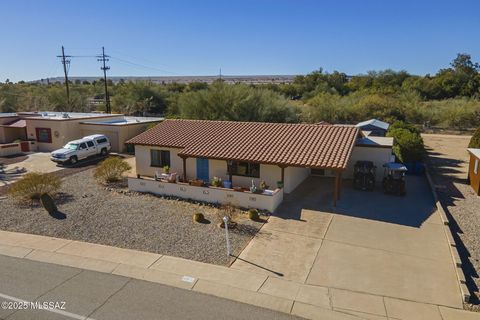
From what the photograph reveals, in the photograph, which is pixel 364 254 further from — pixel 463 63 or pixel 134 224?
pixel 463 63

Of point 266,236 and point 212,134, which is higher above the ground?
point 212,134

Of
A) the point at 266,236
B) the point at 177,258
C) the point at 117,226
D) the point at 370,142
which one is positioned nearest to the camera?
the point at 177,258

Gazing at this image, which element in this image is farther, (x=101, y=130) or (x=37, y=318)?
(x=101, y=130)

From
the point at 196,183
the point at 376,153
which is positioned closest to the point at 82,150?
the point at 196,183

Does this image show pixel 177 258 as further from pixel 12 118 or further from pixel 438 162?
pixel 12 118

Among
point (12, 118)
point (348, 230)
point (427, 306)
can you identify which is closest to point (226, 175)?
point (348, 230)

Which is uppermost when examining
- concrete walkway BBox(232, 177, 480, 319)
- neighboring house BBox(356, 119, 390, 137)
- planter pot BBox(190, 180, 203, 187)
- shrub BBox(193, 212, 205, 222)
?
neighboring house BBox(356, 119, 390, 137)

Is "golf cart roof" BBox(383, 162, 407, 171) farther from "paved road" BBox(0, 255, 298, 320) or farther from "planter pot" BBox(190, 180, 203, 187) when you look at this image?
"paved road" BBox(0, 255, 298, 320)

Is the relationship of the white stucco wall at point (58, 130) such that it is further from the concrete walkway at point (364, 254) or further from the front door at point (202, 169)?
the concrete walkway at point (364, 254)

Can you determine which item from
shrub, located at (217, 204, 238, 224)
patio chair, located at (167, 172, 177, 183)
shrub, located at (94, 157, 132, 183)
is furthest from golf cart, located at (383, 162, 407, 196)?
shrub, located at (94, 157, 132, 183)
